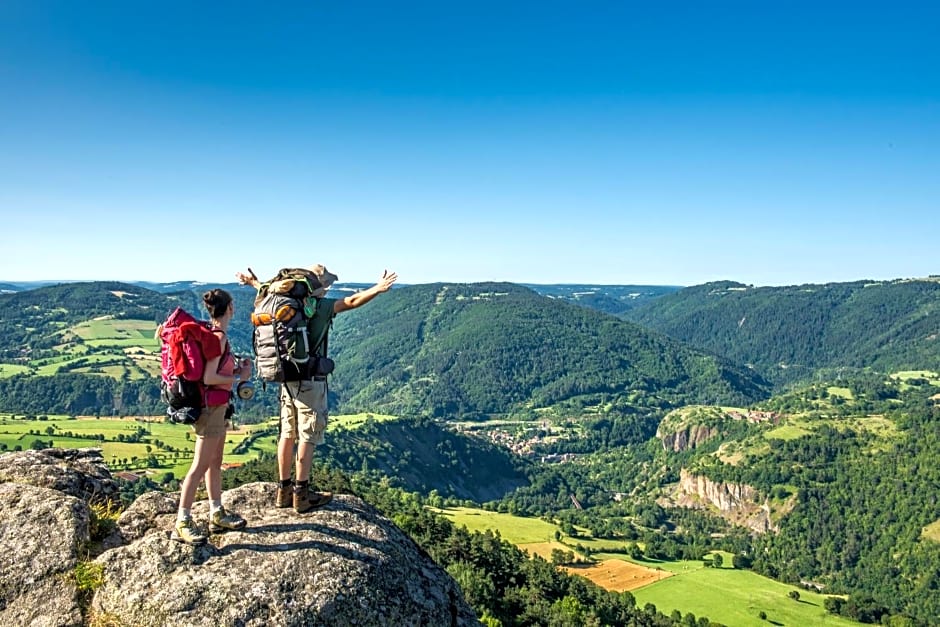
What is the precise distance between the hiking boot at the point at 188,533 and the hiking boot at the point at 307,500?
1779mm

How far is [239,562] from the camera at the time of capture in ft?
29.6

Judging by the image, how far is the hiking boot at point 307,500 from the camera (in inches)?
424

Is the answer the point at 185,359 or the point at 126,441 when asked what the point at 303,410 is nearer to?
the point at 185,359

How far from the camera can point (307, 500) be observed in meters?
10.8

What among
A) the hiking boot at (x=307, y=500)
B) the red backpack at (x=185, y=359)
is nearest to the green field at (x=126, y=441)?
the hiking boot at (x=307, y=500)

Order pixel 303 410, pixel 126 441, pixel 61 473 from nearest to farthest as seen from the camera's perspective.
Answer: pixel 303 410
pixel 61 473
pixel 126 441

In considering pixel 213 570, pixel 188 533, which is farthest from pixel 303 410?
pixel 213 570

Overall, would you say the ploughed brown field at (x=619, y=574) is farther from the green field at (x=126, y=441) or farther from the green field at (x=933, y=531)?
the green field at (x=933, y=531)

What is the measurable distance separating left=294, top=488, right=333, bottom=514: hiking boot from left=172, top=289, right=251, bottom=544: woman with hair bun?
972 millimetres

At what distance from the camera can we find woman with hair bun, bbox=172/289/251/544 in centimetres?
973

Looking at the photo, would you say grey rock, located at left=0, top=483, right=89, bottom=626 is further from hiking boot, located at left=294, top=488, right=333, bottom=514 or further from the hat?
the hat

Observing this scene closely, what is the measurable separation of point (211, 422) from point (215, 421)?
64 millimetres

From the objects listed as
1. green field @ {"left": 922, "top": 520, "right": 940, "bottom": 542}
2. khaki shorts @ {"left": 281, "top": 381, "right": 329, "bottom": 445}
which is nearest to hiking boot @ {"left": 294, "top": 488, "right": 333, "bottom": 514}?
khaki shorts @ {"left": 281, "top": 381, "right": 329, "bottom": 445}

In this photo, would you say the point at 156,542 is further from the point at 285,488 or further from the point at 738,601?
the point at 738,601
